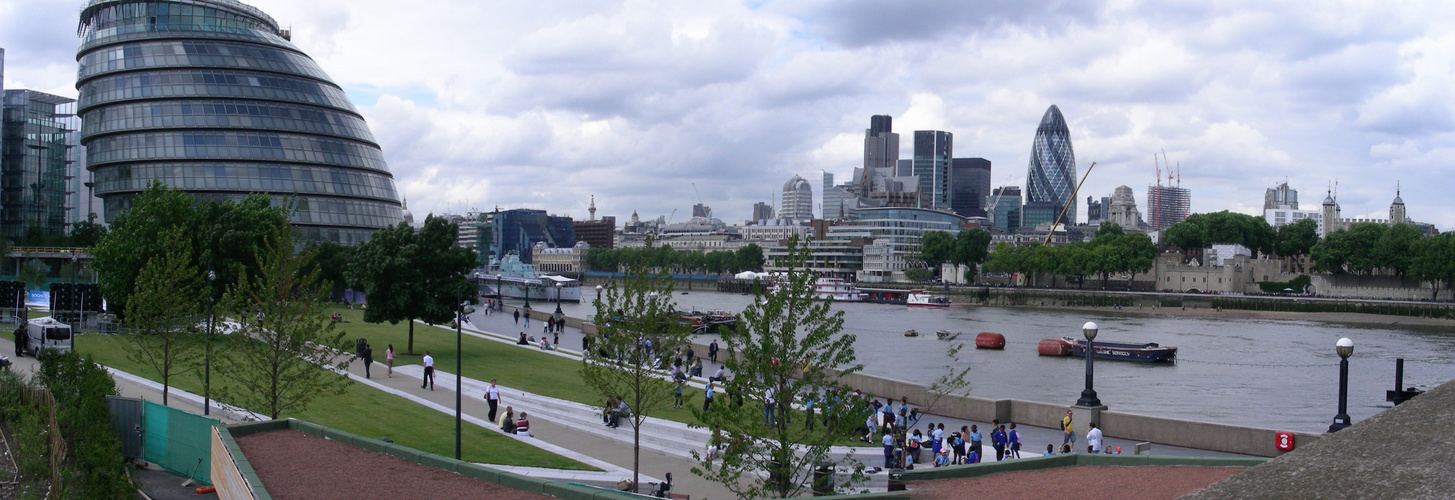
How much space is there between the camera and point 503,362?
3875 centimetres

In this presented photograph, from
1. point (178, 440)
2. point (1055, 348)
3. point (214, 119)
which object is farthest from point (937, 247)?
point (178, 440)

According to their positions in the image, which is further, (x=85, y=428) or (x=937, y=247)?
(x=937, y=247)

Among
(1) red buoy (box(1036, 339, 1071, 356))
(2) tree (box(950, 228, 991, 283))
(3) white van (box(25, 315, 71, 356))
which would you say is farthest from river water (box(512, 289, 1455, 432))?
(2) tree (box(950, 228, 991, 283))

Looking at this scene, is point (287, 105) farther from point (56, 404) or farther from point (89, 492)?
point (89, 492)

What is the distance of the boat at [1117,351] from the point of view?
56438 millimetres

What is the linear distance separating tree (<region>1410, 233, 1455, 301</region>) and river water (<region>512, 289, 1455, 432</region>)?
21.3 metres

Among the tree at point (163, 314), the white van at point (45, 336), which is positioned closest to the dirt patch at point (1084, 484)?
the tree at point (163, 314)

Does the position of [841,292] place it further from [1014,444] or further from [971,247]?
[1014,444]

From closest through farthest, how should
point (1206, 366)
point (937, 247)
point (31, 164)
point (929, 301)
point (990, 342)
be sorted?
point (1206, 366) < point (990, 342) < point (31, 164) < point (929, 301) < point (937, 247)

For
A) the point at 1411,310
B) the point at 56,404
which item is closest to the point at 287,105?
the point at 56,404

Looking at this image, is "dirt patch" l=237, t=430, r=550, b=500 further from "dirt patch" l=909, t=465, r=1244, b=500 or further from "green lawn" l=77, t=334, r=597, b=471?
"green lawn" l=77, t=334, r=597, b=471

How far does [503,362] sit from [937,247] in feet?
448

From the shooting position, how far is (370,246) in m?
42.5

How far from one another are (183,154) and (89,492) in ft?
Result: 215
